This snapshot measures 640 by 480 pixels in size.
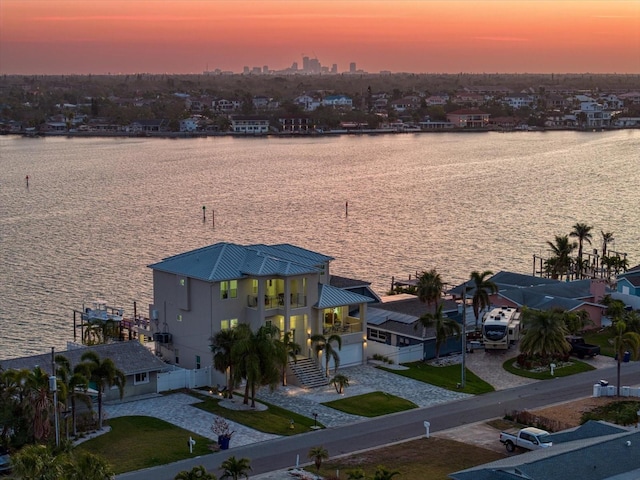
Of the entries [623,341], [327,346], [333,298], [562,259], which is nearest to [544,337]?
[623,341]

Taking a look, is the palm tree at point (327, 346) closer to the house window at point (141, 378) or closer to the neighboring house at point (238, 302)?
the neighboring house at point (238, 302)

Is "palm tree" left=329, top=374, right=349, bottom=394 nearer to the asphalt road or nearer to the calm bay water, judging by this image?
the asphalt road

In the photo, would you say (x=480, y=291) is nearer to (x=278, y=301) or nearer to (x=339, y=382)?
(x=278, y=301)

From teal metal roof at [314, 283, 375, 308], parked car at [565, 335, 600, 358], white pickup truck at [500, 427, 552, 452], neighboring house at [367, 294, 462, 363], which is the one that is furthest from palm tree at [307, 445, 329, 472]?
parked car at [565, 335, 600, 358]

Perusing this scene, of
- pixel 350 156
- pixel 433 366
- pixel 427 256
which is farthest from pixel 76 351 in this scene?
pixel 350 156

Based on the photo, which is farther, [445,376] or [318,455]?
[445,376]

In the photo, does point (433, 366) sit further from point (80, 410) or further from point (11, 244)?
point (11, 244)
